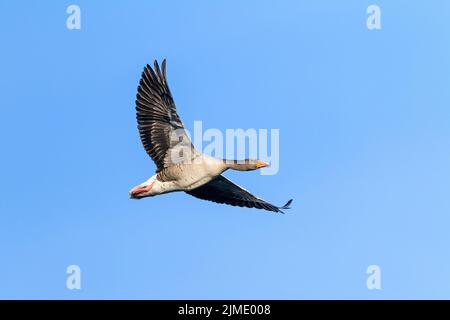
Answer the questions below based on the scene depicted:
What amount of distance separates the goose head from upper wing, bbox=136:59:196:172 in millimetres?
381

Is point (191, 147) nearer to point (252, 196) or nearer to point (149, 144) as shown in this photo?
point (149, 144)

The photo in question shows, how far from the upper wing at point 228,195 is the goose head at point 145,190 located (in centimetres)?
167

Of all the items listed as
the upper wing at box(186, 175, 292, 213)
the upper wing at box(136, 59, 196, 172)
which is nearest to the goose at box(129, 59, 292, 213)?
the upper wing at box(136, 59, 196, 172)

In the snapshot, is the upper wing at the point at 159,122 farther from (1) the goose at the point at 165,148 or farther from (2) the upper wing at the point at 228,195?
(2) the upper wing at the point at 228,195

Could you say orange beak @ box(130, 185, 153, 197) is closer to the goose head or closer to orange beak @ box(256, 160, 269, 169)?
the goose head

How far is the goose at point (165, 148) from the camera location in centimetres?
2789

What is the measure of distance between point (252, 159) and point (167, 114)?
2.40 meters

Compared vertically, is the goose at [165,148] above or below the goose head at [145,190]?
above

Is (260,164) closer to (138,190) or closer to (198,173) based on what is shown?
(198,173)

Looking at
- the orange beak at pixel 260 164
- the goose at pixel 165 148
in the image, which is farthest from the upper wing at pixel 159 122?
the orange beak at pixel 260 164

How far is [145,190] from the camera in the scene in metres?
28.4

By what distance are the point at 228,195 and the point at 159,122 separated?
3323mm

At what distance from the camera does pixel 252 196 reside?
3061cm
